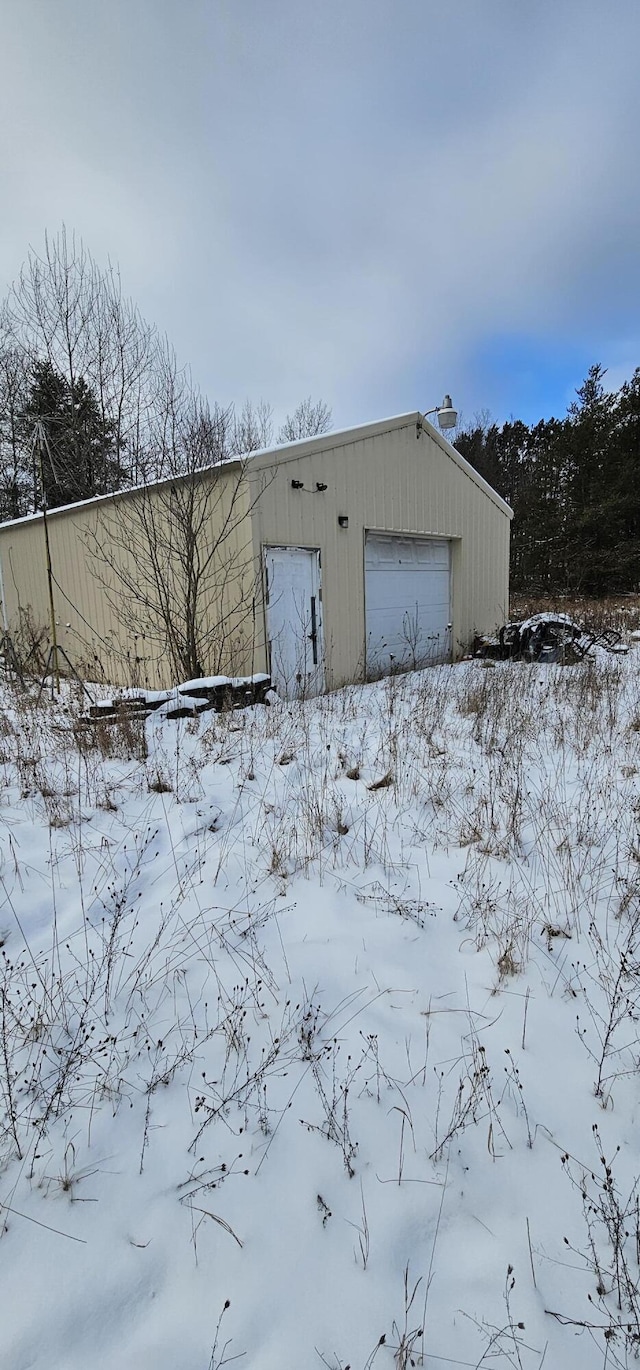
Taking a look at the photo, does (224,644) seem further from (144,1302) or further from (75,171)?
(75,171)

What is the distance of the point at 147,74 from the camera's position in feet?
21.7

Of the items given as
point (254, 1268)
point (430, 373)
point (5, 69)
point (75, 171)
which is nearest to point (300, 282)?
point (75, 171)

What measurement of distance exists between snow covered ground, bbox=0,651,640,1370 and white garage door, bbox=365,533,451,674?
5.61 meters

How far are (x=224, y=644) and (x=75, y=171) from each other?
794cm

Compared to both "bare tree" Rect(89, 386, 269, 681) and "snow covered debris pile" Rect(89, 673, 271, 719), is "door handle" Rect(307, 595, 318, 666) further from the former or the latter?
"snow covered debris pile" Rect(89, 673, 271, 719)

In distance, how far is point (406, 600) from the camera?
378 inches

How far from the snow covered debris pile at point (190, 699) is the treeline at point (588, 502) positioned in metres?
17.9

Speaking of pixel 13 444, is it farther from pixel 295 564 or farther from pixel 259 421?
pixel 295 564

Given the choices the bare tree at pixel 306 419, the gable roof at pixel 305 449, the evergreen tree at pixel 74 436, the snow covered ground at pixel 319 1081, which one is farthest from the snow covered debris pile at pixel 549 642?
the bare tree at pixel 306 419

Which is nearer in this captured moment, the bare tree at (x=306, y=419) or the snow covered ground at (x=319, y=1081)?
the snow covered ground at (x=319, y=1081)

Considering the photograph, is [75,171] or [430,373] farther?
[430,373]

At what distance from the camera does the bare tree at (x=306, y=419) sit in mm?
22828

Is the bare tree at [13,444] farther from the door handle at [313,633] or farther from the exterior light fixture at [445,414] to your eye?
the door handle at [313,633]

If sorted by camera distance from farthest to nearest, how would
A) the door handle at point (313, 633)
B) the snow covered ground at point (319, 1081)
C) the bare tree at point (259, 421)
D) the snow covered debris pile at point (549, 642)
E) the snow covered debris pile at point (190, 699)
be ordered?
1. the bare tree at point (259, 421)
2. the snow covered debris pile at point (549, 642)
3. the door handle at point (313, 633)
4. the snow covered debris pile at point (190, 699)
5. the snow covered ground at point (319, 1081)
